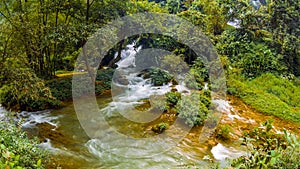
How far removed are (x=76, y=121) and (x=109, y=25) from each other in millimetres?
3642

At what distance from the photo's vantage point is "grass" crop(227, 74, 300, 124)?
334 inches

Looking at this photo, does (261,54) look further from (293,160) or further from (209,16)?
(293,160)

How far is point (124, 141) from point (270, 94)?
641 cm

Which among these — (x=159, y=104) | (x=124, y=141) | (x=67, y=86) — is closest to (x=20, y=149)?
(x=124, y=141)

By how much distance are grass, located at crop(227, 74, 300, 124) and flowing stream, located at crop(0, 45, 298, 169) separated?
0.40 meters

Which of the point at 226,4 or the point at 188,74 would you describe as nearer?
the point at 188,74

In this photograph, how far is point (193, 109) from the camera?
7555 mm

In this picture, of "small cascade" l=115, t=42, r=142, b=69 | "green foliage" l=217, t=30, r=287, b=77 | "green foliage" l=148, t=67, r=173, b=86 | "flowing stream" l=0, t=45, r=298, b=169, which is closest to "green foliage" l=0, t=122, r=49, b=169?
"flowing stream" l=0, t=45, r=298, b=169

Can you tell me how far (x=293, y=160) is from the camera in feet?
11.0

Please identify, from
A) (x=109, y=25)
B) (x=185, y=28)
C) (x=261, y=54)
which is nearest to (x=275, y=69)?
(x=261, y=54)

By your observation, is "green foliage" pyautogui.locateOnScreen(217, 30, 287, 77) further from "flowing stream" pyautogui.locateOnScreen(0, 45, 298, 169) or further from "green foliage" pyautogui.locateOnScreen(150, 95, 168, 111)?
"green foliage" pyautogui.locateOnScreen(150, 95, 168, 111)

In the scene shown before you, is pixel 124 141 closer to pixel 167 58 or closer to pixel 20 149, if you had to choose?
pixel 20 149

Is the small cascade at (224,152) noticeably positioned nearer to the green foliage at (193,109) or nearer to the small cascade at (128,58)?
the green foliage at (193,109)

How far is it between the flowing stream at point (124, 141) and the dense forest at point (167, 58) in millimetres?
427
